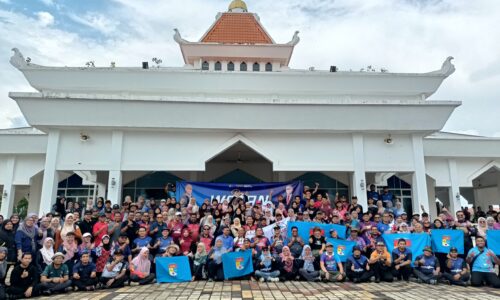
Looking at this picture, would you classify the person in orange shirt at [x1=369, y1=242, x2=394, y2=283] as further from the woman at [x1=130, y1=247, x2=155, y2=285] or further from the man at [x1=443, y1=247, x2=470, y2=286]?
the woman at [x1=130, y1=247, x2=155, y2=285]

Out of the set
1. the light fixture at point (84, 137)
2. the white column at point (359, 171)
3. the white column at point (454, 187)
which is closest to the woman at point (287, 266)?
the white column at point (359, 171)

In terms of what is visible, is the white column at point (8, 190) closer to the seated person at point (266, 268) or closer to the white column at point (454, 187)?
the seated person at point (266, 268)

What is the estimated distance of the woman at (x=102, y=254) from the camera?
25.9 ft

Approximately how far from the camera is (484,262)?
8.22 m

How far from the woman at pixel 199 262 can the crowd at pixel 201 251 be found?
0.9 inches

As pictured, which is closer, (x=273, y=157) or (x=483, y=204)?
(x=273, y=157)

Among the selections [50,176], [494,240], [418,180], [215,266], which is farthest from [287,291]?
[50,176]

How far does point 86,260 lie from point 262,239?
403cm

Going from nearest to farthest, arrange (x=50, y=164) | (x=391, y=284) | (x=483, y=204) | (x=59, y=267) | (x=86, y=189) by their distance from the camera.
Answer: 1. (x=59, y=267)
2. (x=391, y=284)
3. (x=50, y=164)
4. (x=86, y=189)
5. (x=483, y=204)

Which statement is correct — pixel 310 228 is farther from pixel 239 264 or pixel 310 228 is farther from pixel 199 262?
pixel 199 262

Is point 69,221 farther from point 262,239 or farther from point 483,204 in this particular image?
point 483,204

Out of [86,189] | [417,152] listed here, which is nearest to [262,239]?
[417,152]

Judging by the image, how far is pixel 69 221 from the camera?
8445 millimetres

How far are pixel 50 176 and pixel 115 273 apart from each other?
652 centimetres
